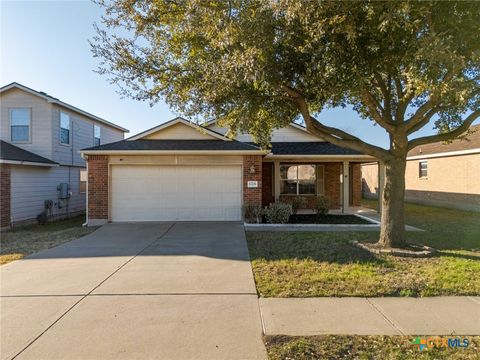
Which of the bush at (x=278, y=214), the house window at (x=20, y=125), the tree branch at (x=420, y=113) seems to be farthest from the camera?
the house window at (x=20, y=125)

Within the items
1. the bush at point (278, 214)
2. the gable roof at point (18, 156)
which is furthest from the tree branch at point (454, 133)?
the gable roof at point (18, 156)

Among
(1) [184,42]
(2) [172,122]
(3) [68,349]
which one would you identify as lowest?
(3) [68,349]

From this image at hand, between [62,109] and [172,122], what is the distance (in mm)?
6071

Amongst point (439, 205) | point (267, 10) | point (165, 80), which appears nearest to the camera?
point (267, 10)

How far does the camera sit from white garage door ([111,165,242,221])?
41.0ft

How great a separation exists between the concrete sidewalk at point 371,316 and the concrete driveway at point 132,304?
15.2 inches

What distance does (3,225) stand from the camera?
12227mm

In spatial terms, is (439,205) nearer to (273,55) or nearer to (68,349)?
(273,55)

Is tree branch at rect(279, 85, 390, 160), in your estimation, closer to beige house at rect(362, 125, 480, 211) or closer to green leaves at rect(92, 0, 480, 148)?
green leaves at rect(92, 0, 480, 148)

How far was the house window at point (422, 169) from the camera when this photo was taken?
21712mm

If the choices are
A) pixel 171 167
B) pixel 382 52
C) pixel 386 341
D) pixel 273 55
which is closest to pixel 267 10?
pixel 273 55

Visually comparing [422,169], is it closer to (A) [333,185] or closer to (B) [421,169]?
(B) [421,169]

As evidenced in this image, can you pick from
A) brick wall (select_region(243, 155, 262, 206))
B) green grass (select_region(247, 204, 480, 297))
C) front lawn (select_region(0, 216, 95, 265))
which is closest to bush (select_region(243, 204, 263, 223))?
brick wall (select_region(243, 155, 262, 206))

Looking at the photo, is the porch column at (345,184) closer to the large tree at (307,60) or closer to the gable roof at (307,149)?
the gable roof at (307,149)
